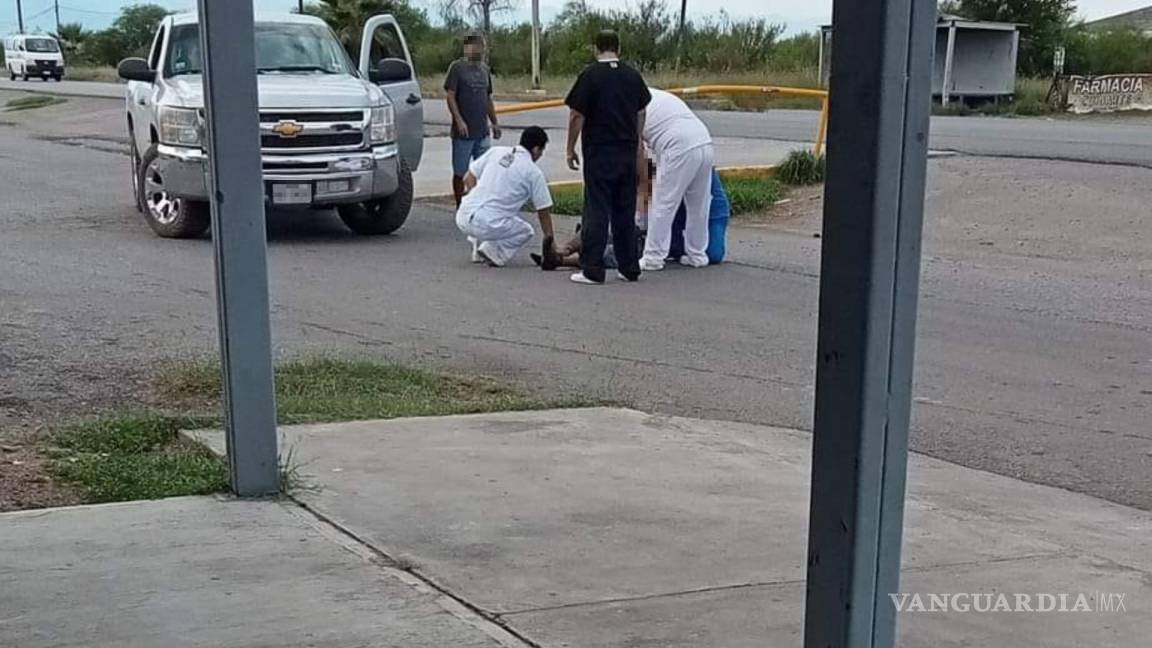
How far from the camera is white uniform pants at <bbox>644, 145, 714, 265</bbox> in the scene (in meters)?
10.8

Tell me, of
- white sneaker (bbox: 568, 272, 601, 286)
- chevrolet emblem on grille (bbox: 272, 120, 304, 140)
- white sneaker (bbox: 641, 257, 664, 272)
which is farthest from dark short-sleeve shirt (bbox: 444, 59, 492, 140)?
white sneaker (bbox: 568, 272, 601, 286)

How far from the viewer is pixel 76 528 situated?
4578 mm

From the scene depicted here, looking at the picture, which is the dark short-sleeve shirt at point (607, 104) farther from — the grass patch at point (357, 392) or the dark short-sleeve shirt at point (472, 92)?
the dark short-sleeve shirt at point (472, 92)

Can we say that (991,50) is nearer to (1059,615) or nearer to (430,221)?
(430,221)

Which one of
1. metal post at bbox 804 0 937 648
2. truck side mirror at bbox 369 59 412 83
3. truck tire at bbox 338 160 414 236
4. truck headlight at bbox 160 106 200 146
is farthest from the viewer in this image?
truck side mirror at bbox 369 59 412 83

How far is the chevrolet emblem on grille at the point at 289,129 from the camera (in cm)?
1197

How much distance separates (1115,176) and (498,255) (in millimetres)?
9638

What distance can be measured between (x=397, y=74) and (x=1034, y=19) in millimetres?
47212

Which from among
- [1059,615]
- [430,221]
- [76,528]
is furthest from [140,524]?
[430,221]

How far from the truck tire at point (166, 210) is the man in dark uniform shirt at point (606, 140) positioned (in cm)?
399

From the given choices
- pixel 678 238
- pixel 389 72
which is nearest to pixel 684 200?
pixel 678 238

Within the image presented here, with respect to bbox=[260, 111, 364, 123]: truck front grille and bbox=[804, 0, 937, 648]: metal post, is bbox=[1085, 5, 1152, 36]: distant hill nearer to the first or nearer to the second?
bbox=[260, 111, 364, 123]: truck front grille

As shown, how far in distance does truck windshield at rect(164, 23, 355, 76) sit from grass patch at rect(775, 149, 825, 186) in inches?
254

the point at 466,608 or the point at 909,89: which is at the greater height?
the point at 909,89
